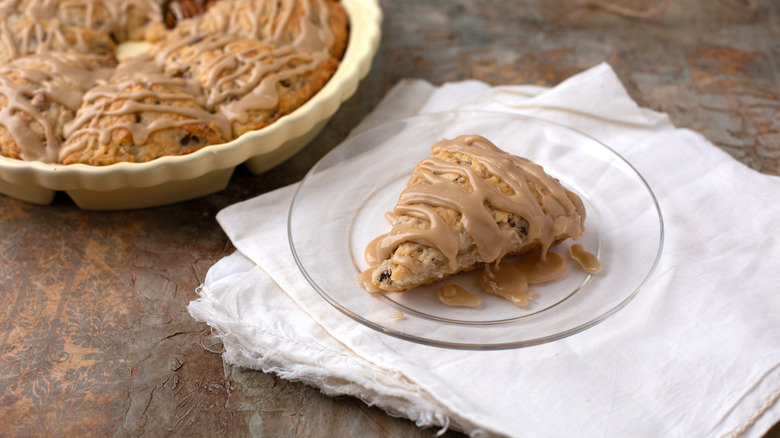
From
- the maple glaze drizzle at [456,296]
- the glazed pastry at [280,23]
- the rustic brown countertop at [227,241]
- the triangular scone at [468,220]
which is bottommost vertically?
the rustic brown countertop at [227,241]

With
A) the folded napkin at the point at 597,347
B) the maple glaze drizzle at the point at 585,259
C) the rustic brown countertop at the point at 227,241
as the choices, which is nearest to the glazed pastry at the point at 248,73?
the rustic brown countertop at the point at 227,241

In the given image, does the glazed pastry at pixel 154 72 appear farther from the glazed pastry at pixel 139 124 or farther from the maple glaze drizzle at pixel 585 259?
the maple glaze drizzle at pixel 585 259

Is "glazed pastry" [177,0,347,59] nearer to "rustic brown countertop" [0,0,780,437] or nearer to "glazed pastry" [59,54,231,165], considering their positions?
"rustic brown countertop" [0,0,780,437]

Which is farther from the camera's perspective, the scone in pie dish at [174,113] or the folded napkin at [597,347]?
the scone in pie dish at [174,113]

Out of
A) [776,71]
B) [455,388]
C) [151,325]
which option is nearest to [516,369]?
[455,388]

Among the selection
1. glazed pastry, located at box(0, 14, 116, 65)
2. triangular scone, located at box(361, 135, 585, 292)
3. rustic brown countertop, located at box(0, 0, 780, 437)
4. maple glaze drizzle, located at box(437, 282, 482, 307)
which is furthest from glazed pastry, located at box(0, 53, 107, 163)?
maple glaze drizzle, located at box(437, 282, 482, 307)

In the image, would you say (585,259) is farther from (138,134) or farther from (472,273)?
(138,134)
